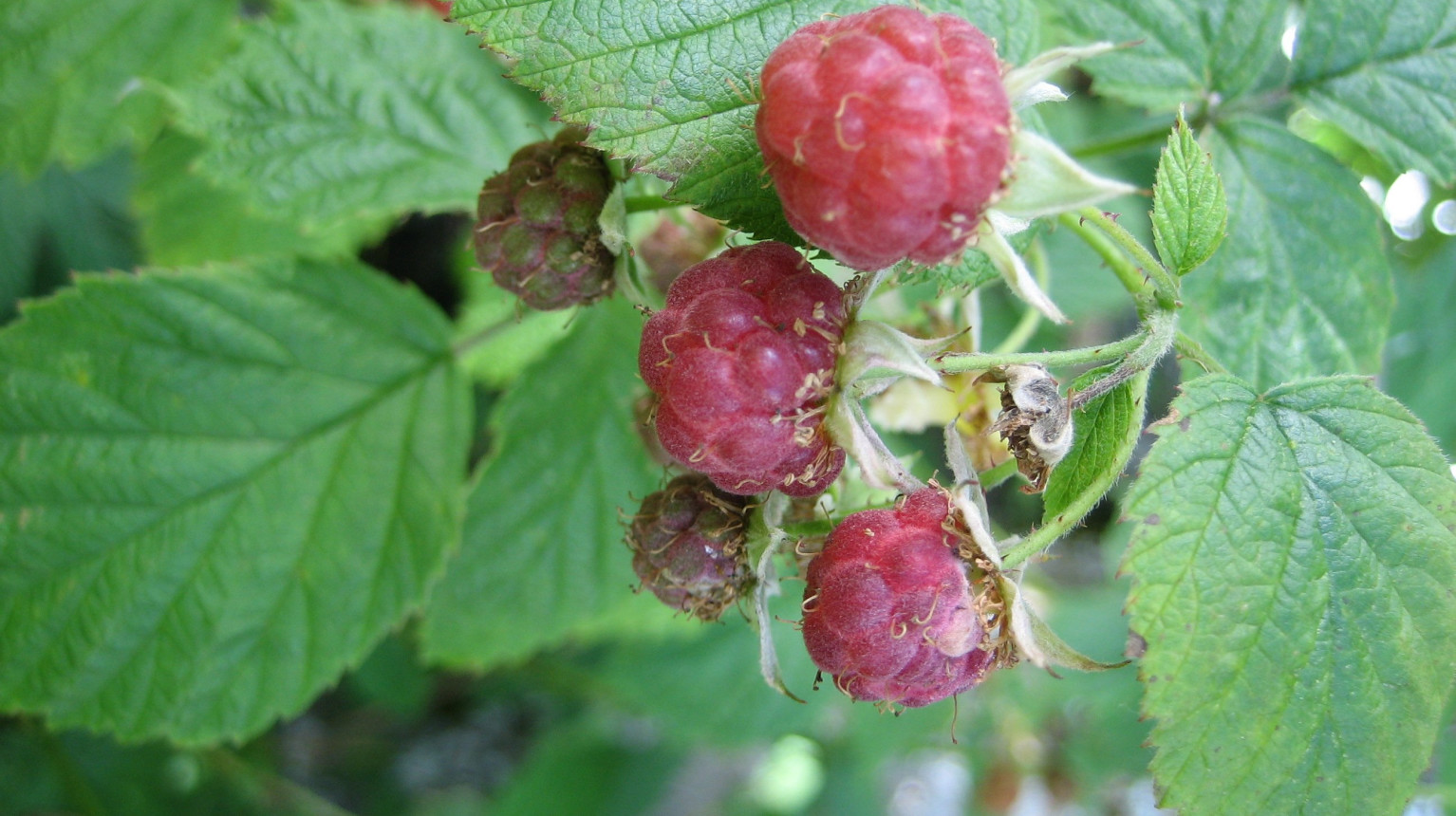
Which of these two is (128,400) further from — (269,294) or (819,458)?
(819,458)

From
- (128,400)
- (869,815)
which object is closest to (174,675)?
(128,400)

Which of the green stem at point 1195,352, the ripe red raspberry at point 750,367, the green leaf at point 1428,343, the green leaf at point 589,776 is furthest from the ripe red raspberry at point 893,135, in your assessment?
the green leaf at point 589,776

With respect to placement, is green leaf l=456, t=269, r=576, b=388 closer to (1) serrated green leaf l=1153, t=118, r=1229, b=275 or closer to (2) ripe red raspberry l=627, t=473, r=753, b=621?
(2) ripe red raspberry l=627, t=473, r=753, b=621

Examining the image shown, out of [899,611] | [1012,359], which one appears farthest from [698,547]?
[1012,359]

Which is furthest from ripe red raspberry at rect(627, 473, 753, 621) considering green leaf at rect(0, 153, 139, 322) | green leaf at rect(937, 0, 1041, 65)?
green leaf at rect(0, 153, 139, 322)

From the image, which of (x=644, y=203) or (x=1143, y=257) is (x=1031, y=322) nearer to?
(x=1143, y=257)

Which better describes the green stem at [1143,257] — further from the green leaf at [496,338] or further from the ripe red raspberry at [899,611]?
the green leaf at [496,338]
